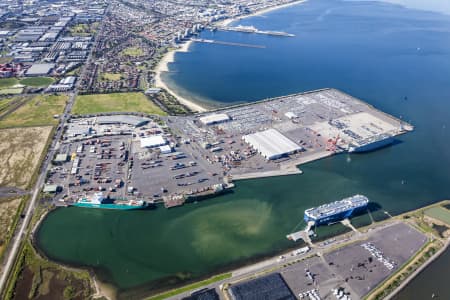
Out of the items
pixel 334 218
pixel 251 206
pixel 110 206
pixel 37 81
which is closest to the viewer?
pixel 334 218

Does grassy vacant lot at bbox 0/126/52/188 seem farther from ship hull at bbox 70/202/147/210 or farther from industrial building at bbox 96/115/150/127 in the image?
ship hull at bbox 70/202/147/210

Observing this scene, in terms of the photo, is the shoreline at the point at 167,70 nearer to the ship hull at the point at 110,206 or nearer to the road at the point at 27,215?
the road at the point at 27,215

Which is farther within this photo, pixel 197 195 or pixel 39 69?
pixel 39 69

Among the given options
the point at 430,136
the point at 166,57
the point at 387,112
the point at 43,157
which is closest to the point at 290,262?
the point at 43,157

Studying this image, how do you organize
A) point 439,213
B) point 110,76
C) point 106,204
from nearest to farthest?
point 106,204, point 439,213, point 110,76

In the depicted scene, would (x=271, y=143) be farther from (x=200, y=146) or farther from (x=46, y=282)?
(x=46, y=282)

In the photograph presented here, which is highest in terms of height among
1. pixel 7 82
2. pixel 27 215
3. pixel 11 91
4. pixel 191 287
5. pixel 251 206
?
pixel 7 82

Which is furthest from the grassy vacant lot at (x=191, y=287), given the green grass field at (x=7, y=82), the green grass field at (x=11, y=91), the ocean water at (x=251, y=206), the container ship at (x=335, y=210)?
the green grass field at (x=7, y=82)

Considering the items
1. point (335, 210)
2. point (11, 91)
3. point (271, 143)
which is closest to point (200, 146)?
point (271, 143)
